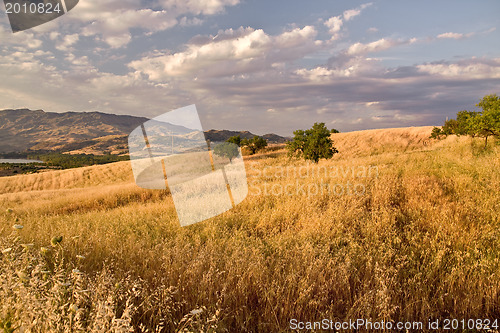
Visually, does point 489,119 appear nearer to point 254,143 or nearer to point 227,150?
point 227,150

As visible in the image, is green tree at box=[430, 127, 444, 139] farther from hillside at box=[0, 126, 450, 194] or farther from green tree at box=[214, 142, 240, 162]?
green tree at box=[214, 142, 240, 162]

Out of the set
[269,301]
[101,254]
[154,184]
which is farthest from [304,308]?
[154,184]

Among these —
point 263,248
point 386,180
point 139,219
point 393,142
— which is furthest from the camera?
point 393,142

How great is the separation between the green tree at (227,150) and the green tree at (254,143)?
600cm

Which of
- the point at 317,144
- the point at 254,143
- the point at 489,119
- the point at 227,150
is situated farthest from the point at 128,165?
the point at 489,119

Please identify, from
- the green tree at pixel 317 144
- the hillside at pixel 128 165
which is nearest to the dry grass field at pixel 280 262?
the green tree at pixel 317 144

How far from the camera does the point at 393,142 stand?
5553 centimetres

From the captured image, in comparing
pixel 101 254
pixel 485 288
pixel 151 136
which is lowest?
pixel 485 288

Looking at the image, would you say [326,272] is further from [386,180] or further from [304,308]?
[386,180]

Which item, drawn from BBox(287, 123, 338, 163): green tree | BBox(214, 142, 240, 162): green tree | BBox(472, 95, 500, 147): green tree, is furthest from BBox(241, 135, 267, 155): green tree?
BBox(472, 95, 500, 147): green tree

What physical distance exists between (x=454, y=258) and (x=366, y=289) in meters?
2.09

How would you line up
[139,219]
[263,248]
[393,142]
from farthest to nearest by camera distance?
[393,142]
[139,219]
[263,248]

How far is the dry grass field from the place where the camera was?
277 cm

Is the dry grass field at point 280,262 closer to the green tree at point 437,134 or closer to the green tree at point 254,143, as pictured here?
the green tree at point 437,134
